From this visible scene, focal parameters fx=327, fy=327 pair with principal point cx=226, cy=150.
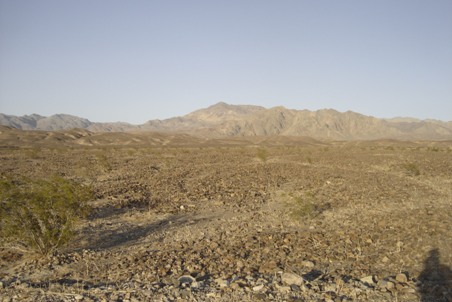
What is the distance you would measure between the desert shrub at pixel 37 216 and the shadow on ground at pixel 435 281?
7351 millimetres

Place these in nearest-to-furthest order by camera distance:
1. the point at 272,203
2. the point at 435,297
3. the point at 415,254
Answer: the point at 435,297
the point at 415,254
the point at 272,203

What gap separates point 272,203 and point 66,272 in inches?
330

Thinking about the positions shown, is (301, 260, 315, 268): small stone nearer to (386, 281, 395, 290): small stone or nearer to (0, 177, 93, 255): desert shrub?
(386, 281, 395, 290): small stone

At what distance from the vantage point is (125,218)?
10.9m

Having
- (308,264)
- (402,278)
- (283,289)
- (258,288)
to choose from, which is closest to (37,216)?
(258,288)

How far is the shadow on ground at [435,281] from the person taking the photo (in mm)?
5262

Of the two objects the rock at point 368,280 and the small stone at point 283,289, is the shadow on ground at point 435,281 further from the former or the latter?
the small stone at point 283,289

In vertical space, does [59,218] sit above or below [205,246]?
above

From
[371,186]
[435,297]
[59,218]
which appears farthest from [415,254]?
[371,186]

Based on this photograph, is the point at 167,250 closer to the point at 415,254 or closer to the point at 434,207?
the point at 415,254

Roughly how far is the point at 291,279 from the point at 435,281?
259 centimetres

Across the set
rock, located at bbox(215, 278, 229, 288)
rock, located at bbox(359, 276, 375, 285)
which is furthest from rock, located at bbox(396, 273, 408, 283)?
rock, located at bbox(215, 278, 229, 288)

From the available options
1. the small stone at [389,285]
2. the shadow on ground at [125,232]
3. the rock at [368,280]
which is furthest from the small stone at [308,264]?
the shadow on ground at [125,232]

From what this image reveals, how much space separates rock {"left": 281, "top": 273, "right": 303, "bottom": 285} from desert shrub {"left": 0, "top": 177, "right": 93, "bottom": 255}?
16.5 ft
